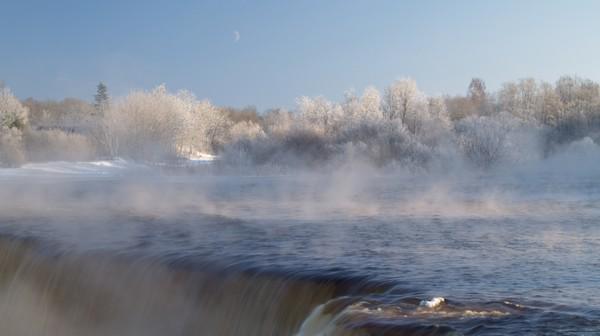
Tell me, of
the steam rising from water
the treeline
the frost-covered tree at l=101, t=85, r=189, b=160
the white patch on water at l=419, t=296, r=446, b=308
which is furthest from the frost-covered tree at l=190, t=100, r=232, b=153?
the white patch on water at l=419, t=296, r=446, b=308

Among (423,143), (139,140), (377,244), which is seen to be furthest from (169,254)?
(139,140)

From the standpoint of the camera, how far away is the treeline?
35000mm

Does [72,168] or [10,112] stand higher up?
[10,112]

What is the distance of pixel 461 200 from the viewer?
1752 centimetres

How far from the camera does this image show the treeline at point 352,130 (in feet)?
115

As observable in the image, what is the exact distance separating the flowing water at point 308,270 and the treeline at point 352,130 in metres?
18.7

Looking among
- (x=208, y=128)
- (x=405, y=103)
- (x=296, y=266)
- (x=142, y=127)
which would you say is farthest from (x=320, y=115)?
(x=296, y=266)

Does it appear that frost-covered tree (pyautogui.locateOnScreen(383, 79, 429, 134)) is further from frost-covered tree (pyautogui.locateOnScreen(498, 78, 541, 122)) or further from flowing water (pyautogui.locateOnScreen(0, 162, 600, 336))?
flowing water (pyautogui.locateOnScreen(0, 162, 600, 336))

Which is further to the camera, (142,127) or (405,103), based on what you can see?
(142,127)

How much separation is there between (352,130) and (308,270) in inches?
1209

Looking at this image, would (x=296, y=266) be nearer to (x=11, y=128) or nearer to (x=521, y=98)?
(x=11, y=128)

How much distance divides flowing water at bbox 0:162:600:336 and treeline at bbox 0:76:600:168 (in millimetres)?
18736

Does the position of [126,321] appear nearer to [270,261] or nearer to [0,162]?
[270,261]

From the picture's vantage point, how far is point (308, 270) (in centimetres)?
811
